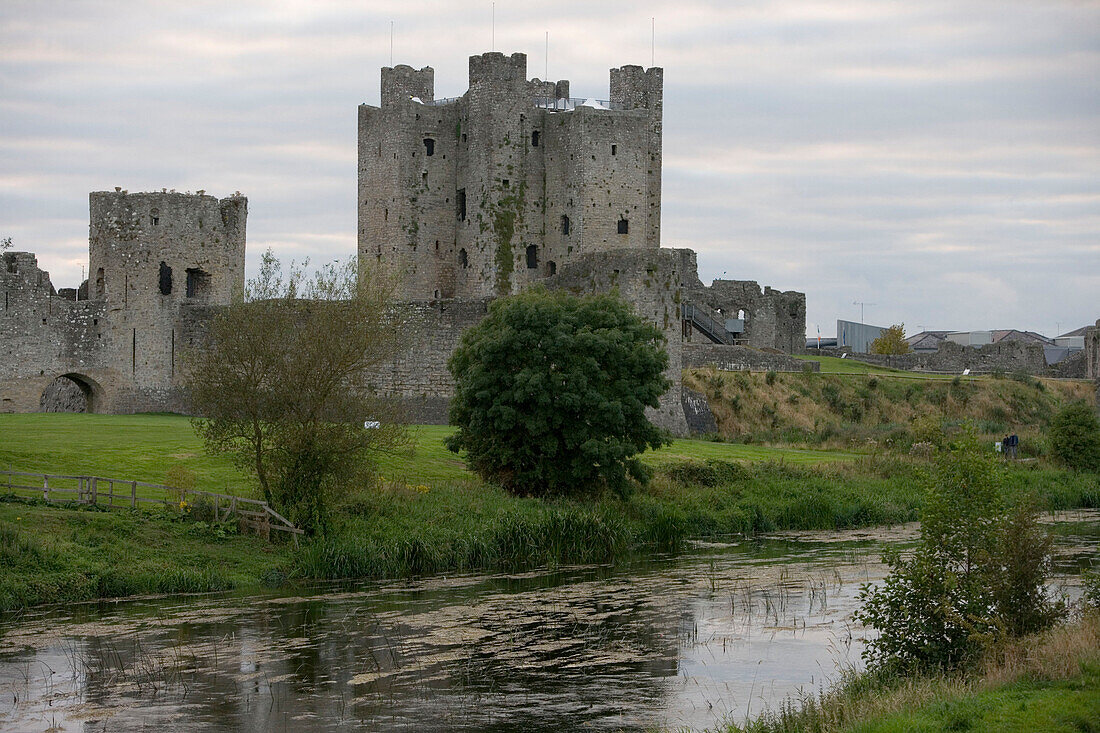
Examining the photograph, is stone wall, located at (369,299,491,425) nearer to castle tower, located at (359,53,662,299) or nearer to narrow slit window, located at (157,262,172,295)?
narrow slit window, located at (157,262,172,295)

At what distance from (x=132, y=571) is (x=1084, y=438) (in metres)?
27.9

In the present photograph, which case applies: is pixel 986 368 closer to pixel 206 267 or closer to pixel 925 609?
pixel 206 267

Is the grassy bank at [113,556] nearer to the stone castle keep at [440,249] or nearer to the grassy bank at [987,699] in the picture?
the grassy bank at [987,699]

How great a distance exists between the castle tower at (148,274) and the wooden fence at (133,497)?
50.8 feet

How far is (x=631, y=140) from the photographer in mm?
52875

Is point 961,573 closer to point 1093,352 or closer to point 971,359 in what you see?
point 1093,352

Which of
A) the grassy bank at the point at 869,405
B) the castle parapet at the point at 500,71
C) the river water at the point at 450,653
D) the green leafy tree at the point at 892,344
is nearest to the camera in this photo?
the river water at the point at 450,653

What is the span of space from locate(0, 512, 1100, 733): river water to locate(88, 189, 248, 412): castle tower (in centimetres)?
2060

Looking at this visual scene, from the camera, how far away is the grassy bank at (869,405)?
43.9 meters

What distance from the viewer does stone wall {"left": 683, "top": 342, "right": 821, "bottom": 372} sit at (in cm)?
4975

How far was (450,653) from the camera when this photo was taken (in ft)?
56.7

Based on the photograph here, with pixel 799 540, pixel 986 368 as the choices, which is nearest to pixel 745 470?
pixel 799 540

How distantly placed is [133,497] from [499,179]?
102 ft

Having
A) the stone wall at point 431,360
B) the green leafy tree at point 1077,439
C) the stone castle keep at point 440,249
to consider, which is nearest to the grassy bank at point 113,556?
the stone wall at point 431,360
